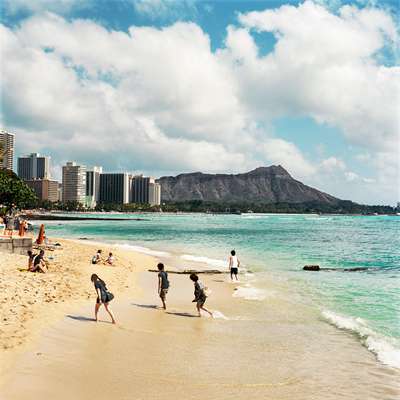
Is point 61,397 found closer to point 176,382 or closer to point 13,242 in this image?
point 176,382

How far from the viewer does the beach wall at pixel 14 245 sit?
2559 cm

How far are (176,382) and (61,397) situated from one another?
82.2 inches

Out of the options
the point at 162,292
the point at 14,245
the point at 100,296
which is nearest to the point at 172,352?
the point at 100,296

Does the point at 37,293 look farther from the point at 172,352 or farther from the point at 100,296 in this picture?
the point at 172,352

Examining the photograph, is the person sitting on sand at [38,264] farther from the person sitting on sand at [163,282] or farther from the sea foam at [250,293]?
the sea foam at [250,293]

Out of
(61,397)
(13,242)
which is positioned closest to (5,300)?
(61,397)

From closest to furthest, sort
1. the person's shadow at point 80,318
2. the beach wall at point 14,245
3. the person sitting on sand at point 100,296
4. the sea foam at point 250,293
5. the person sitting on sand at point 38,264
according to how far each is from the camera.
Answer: the person sitting on sand at point 100,296, the person's shadow at point 80,318, the sea foam at point 250,293, the person sitting on sand at point 38,264, the beach wall at point 14,245

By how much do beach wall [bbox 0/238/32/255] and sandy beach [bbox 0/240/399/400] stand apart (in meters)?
10.8

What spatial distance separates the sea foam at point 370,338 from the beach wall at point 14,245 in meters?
19.4

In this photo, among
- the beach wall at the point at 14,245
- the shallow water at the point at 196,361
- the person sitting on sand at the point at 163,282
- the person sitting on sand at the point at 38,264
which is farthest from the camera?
the beach wall at the point at 14,245

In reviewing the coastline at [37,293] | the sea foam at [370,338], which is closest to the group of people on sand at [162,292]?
the coastline at [37,293]

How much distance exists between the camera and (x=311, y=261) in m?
33.3

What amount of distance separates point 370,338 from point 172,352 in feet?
18.5

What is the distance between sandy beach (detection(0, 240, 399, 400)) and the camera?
7629 millimetres
